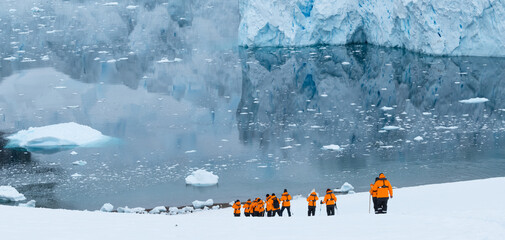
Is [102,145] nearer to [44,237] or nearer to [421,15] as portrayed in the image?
Result: [44,237]

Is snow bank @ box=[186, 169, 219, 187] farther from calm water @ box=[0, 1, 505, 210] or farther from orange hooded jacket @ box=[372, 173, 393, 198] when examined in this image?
orange hooded jacket @ box=[372, 173, 393, 198]

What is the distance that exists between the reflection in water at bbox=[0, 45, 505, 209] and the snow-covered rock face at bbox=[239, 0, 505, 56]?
74 centimetres

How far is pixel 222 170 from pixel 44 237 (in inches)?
460

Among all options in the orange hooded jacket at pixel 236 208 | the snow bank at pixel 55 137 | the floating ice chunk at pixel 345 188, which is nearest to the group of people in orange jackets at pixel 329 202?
the orange hooded jacket at pixel 236 208

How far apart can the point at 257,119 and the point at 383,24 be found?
43.4 feet

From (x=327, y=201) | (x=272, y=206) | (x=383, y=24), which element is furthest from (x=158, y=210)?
(x=383, y=24)

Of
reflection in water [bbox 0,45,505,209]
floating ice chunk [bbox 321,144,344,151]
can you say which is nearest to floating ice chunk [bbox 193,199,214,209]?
reflection in water [bbox 0,45,505,209]

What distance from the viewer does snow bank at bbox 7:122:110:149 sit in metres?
21.7

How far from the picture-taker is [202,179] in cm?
1814

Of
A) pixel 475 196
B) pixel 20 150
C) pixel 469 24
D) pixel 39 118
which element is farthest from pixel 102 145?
pixel 469 24

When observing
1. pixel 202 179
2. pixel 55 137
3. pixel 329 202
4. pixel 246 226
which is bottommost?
pixel 246 226

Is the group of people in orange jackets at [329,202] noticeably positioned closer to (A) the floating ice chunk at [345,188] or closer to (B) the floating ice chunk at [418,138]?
(A) the floating ice chunk at [345,188]

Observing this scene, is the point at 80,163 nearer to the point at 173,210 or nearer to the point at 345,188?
the point at 173,210

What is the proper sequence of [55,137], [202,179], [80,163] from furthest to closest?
[55,137] < [80,163] < [202,179]
